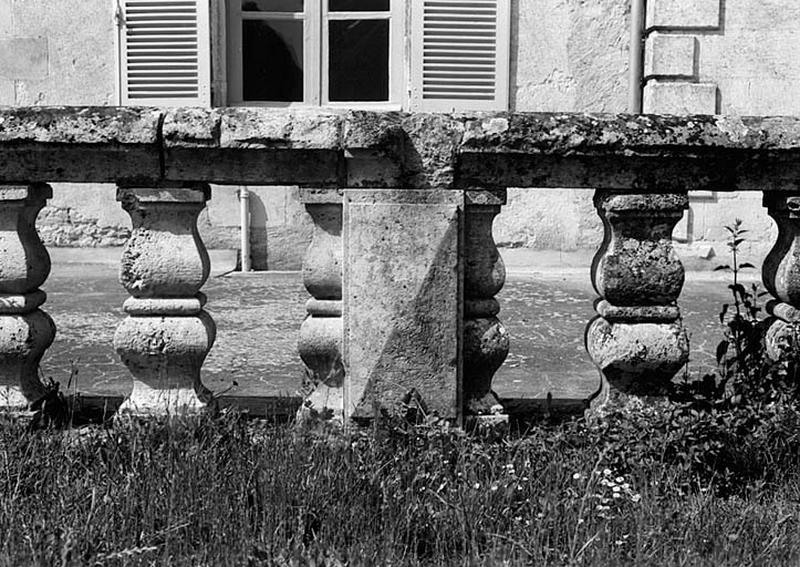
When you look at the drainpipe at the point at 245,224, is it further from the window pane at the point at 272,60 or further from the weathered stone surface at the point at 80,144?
the weathered stone surface at the point at 80,144

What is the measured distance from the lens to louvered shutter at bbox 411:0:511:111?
8250mm

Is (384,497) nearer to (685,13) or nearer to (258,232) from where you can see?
(258,232)

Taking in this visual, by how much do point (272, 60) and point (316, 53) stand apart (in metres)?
0.41

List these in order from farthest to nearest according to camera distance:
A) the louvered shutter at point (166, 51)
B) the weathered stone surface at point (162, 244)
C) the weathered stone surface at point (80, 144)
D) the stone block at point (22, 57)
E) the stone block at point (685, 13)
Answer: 1. the stone block at point (22, 57)
2. the louvered shutter at point (166, 51)
3. the stone block at point (685, 13)
4. the weathered stone surface at point (162, 244)
5. the weathered stone surface at point (80, 144)

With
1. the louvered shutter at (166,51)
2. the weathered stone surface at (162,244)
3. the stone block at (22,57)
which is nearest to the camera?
the weathered stone surface at (162,244)

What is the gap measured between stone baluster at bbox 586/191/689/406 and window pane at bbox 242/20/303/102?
6.12m

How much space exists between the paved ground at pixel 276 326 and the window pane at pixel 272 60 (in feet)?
5.05

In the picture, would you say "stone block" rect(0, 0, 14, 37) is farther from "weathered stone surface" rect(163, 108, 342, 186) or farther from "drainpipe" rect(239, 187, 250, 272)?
"weathered stone surface" rect(163, 108, 342, 186)

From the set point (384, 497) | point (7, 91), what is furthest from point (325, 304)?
point (7, 91)

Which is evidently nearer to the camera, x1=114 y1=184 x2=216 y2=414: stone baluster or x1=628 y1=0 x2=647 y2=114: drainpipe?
x1=114 y1=184 x2=216 y2=414: stone baluster

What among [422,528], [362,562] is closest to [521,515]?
[422,528]

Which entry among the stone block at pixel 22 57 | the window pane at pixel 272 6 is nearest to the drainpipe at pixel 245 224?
the window pane at pixel 272 6

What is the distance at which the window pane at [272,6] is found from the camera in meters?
8.50

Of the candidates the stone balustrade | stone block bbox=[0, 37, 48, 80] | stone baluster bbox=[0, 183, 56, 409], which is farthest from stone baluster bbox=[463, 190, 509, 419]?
stone block bbox=[0, 37, 48, 80]
